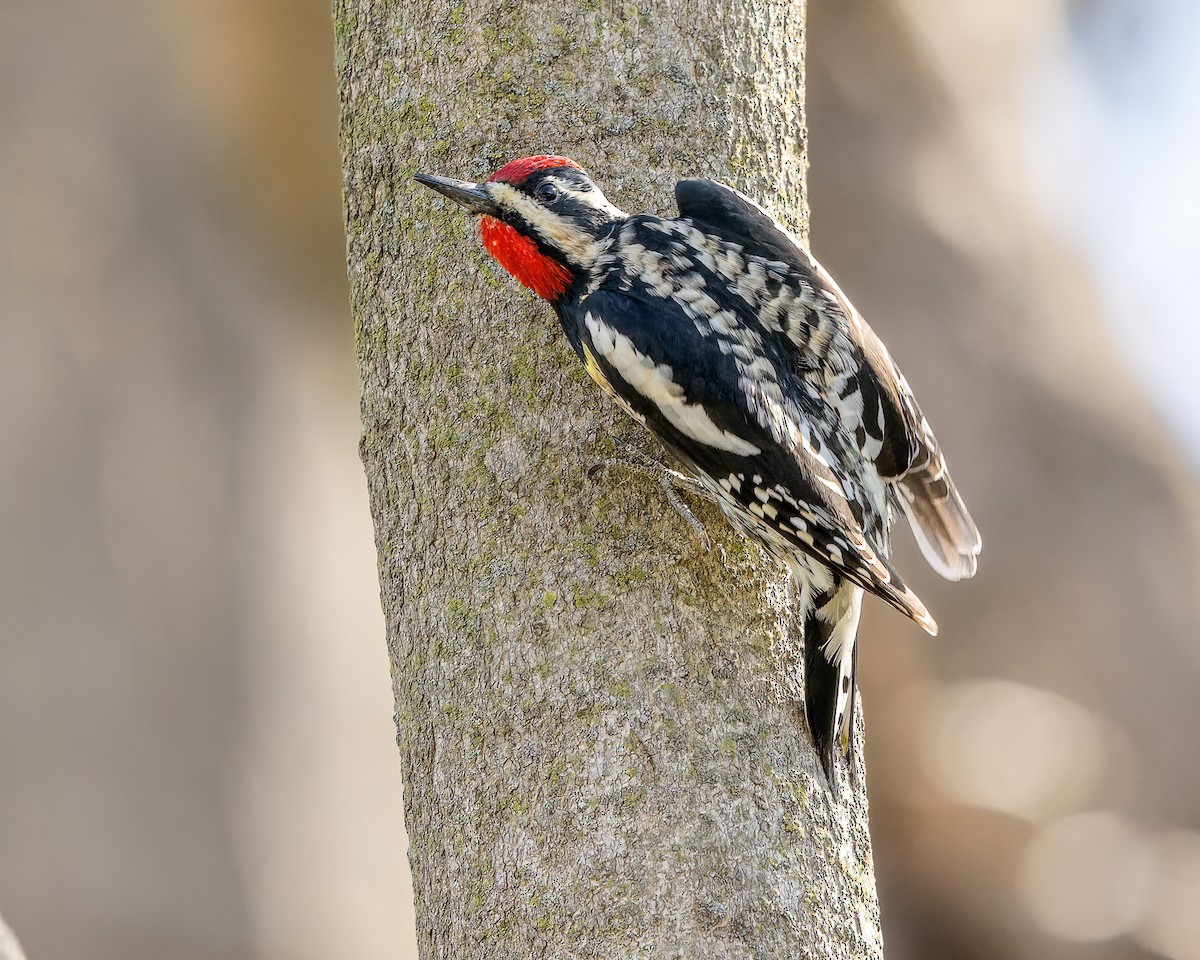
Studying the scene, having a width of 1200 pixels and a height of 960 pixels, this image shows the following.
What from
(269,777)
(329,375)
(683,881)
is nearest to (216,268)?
(329,375)

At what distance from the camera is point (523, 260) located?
1.82 metres

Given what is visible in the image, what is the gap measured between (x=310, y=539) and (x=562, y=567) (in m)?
4.78

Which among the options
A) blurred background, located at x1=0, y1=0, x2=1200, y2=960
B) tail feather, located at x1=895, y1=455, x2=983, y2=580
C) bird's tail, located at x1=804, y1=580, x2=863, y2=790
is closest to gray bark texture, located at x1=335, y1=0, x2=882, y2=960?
bird's tail, located at x1=804, y1=580, x2=863, y2=790

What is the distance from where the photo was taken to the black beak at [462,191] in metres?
1.76

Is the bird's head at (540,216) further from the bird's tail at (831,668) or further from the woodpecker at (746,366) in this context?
the bird's tail at (831,668)

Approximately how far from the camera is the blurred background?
17.3 feet

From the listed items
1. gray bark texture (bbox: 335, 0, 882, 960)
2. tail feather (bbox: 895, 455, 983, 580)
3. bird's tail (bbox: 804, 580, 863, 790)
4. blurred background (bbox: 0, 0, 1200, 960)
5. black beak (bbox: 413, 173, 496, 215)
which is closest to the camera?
gray bark texture (bbox: 335, 0, 882, 960)

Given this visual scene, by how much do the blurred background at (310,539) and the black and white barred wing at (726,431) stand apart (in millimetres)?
3726

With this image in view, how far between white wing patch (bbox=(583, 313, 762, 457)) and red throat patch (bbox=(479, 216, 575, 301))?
0.12 m

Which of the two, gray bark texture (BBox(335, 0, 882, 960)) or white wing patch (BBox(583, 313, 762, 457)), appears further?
white wing patch (BBox(583, 313, 762, 457))

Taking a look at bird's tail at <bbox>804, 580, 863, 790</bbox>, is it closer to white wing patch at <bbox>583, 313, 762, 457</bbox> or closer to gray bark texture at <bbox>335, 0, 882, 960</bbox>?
gray bark texture at <bbox>335, 0, 882, 960</bbox>

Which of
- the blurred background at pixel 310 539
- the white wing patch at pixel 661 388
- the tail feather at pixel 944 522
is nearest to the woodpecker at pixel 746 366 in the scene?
the white wing patch at pixel 661 388

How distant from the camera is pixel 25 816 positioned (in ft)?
16.7

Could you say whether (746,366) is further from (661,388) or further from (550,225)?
(550,225)
